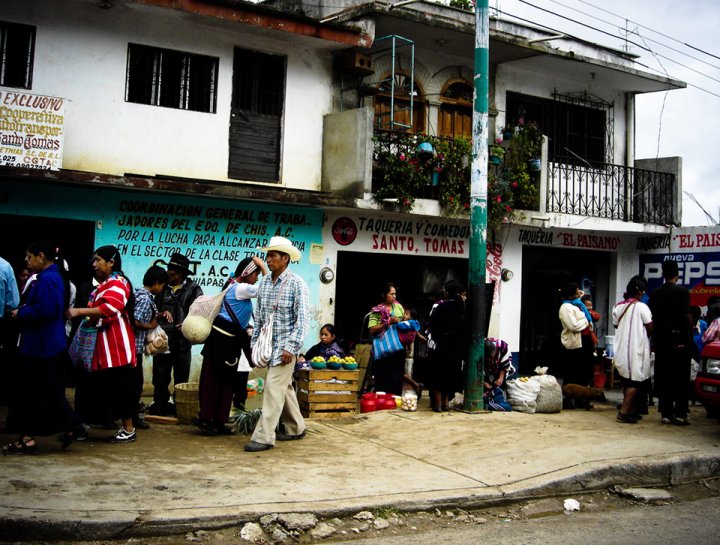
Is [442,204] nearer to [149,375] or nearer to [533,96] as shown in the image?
[533,96]

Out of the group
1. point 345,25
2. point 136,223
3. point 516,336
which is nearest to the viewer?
point 136,223

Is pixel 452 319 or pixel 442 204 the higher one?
pixel 442 204

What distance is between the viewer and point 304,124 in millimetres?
14055

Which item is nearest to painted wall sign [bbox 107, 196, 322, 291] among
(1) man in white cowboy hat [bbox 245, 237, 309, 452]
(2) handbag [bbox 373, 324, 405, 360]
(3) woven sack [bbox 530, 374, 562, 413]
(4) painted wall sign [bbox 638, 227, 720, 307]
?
(2) handbag [bbox 373, 324, 405, 360]

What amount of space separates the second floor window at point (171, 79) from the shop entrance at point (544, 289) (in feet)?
25.4

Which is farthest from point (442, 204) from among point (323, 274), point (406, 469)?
point (406, 469)

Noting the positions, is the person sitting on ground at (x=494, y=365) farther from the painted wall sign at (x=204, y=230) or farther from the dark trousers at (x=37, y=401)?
the dark trousers at (x=37, y=401)

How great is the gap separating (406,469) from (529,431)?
8.06 ft

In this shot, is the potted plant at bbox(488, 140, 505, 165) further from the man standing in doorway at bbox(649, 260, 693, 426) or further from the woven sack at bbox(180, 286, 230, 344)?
the woven sack at bbox(180, 286, 230, 344)

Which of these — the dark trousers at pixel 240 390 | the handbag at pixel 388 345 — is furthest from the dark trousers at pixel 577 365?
the dark trousers at pixel 240 390

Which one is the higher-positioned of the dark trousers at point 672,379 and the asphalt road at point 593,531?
the dark trousers at point 672,379

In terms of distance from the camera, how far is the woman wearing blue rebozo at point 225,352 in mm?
8148

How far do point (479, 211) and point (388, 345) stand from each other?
2223 millimetres

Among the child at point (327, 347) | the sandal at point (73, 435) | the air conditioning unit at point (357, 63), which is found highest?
the air conditioning unit at point (357, 63)
